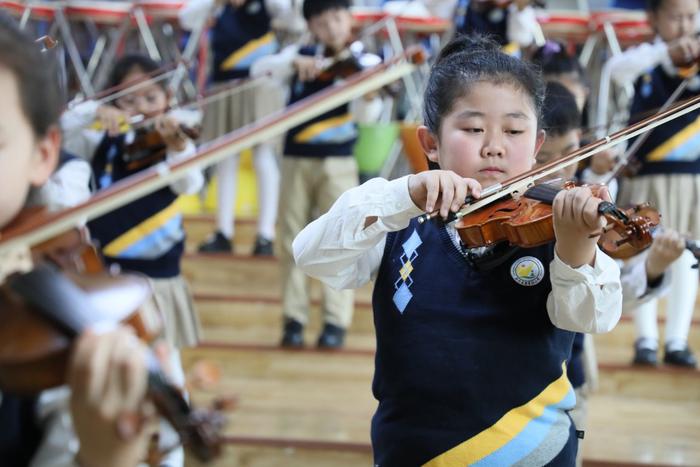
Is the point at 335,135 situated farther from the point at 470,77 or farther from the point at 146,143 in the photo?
the point at 470,77

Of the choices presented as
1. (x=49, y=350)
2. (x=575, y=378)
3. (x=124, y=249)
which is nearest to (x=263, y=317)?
(x=124, y=249)

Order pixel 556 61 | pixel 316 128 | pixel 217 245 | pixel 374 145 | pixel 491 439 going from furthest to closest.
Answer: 1. pixel 374 145
2. pixel 217 245
3. pixel 316 128
4. pixel 556 61
5. pixel 491 439

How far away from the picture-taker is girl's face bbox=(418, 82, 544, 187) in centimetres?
144

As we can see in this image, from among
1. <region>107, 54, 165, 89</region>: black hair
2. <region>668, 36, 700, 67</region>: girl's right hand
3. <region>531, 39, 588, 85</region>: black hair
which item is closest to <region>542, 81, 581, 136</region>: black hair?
<region>531, 39, 588, 85</region>: black hair

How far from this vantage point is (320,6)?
343 centimetres

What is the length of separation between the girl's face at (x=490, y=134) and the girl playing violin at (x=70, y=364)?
600 millimetres

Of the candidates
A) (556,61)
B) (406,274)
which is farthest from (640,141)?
(406,274)

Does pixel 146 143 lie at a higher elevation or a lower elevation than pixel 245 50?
higher

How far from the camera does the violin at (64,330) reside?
0.88m

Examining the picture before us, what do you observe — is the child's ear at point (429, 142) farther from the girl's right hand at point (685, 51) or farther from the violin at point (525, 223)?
the girl's right hand at point (685, 51)

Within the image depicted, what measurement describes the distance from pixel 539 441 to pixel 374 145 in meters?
3.22

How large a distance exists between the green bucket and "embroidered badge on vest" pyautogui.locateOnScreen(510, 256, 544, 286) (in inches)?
123

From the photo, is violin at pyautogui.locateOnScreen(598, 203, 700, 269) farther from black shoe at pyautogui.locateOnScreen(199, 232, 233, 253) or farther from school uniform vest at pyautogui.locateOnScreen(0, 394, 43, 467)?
black shoe at pyautogui.locateOnScreen(199, 232, 233, 253)

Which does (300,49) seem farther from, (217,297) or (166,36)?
(166,36)
